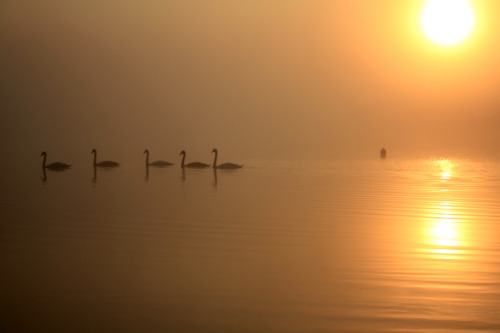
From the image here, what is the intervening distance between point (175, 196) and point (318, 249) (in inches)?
320

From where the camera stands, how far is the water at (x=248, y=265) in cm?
612

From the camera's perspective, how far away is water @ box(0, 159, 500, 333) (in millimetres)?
6125

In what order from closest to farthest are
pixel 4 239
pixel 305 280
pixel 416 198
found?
pixel 305 280 < pixel 4 239 < pixel 416 198

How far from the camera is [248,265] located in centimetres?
821

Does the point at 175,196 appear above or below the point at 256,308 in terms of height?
above

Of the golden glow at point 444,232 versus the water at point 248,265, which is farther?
the golden glow at point 444,232

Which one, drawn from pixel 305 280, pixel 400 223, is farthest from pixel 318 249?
pixel 400 223

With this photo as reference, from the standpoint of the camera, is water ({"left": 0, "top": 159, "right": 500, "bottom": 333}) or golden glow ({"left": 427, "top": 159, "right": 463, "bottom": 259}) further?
golden glow ({"left": 427, "top": 159, "right": 463, "bottom": 259})

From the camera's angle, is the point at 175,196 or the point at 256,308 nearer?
the point at 256,308

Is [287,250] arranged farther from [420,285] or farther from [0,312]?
[0,312]

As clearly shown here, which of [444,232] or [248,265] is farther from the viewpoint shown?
[444,232]

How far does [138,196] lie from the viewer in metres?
17.0

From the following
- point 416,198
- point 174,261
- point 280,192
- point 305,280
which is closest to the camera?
point 305,280

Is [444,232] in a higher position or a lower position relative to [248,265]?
higher
